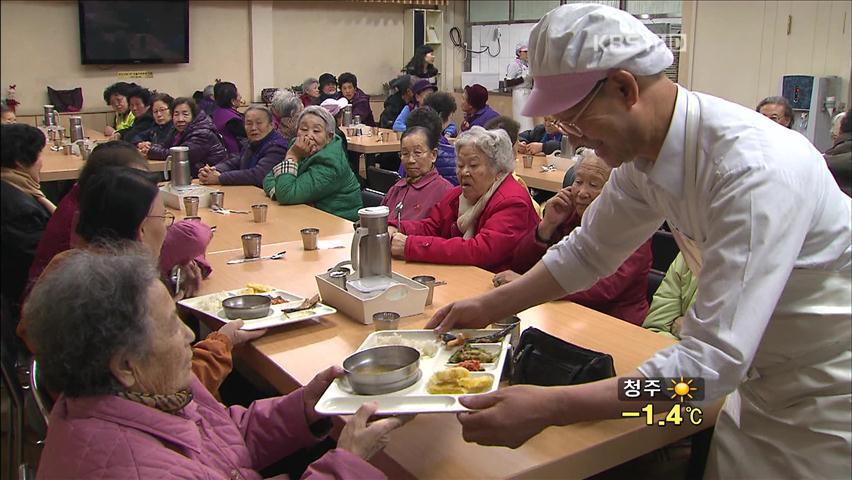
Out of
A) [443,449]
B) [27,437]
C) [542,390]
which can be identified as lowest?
[27,437]

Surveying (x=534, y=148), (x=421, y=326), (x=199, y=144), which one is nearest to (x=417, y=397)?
(x=421, y=326)

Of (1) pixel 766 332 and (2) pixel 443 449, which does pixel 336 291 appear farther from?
(1) pixel 766 332

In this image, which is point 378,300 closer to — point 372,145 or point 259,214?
point 259,214

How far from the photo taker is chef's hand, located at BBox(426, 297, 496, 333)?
5.42 feet

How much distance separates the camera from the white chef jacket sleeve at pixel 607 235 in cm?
149

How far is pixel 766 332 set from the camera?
127 centimetres

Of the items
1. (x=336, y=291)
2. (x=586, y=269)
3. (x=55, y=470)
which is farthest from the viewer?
(x=336, y=291)

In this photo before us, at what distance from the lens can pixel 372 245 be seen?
6.82 ft

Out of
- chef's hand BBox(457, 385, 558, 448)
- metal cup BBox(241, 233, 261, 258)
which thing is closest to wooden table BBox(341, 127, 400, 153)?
metal cup BBox(241, 233, 261, 258)

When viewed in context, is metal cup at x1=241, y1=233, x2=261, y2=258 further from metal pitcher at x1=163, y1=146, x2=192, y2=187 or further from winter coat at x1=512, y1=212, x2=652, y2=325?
metal pitcher at x1=163, y1=146, x2=192, y2=187

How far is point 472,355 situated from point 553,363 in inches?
7.0

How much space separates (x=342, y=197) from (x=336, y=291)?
75.5 inches

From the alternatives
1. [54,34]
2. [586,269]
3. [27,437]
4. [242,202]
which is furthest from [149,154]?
[586,269]

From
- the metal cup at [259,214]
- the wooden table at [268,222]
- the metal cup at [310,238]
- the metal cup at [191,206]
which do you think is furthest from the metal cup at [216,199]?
the metal cup at [310,238]
